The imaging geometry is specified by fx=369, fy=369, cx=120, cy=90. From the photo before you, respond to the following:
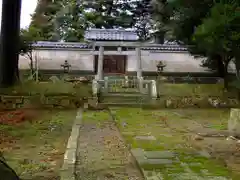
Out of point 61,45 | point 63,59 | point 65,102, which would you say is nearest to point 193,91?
point 65,102

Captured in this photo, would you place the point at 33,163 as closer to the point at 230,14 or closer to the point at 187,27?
the point at 230,14

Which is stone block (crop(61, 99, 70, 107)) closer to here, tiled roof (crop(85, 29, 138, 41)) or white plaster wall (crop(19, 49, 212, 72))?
white plaster wall (crop(19, 49, 212, 72))

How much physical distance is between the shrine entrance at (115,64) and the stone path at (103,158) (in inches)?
619

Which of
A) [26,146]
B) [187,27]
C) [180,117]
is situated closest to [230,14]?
[26,146]

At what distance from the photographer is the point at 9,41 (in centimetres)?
1457

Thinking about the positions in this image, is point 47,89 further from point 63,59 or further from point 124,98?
point 63,59

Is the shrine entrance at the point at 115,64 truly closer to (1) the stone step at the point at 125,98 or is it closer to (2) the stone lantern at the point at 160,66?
(2) the stone lantern at the point at 160,66

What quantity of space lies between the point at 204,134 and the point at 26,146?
3975mm

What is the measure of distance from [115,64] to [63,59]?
3598 mm

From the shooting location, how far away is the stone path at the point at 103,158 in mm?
5008

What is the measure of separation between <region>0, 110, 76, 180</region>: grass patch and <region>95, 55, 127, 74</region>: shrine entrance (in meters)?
13.3

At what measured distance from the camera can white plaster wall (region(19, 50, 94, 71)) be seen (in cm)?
2308

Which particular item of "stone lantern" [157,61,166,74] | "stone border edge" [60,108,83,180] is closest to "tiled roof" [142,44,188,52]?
"stone lantern" [157,61,166,74]

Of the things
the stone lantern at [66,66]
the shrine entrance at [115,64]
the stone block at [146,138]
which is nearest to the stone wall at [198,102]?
the stone block at [146,138]
